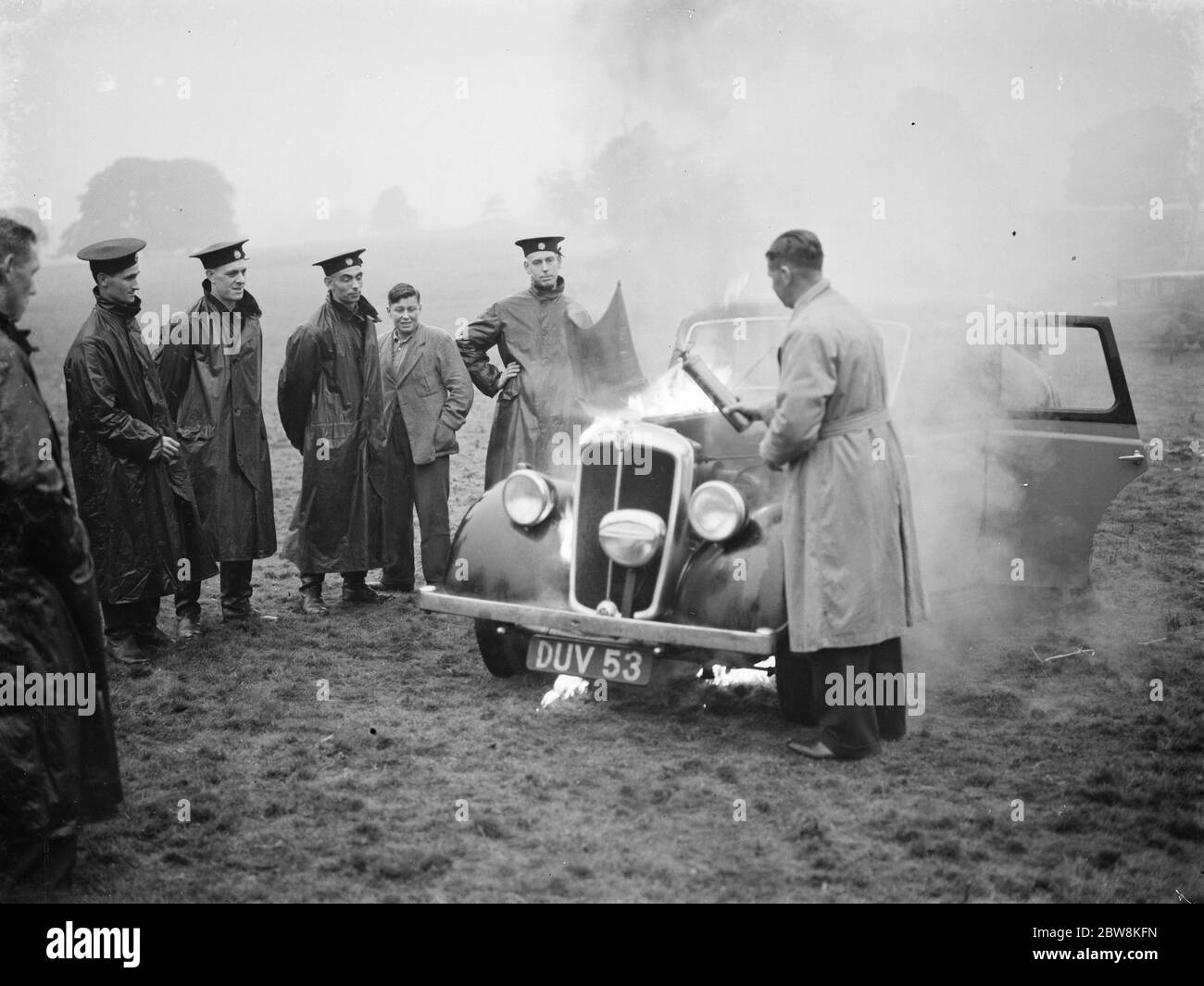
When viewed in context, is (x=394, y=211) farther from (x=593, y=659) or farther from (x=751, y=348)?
(x=593, y=659)

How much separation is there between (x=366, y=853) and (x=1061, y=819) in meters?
2.45

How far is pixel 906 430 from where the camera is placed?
5.89 meters

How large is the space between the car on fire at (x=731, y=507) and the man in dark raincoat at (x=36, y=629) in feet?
5.84

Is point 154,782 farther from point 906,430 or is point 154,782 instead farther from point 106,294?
point 906,430

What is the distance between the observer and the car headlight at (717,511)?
4.61 meters

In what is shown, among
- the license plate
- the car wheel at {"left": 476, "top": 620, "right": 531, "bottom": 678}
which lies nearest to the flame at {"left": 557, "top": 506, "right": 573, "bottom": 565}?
the license plate

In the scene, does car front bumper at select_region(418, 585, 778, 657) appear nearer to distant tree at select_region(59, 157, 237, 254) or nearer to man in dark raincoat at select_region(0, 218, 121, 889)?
man in dark raincoat at select_region(0, 218, 121, 889)

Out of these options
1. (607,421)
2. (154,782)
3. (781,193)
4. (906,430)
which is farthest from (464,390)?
(781,193)

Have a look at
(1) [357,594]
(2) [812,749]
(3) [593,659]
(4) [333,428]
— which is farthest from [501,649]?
(4) [333,428]

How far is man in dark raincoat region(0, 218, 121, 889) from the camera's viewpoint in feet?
10.9

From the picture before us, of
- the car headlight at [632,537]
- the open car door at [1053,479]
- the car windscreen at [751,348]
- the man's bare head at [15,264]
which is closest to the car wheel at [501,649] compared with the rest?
the car headlight at [632,537]

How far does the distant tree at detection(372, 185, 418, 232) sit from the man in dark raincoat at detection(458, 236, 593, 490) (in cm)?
3582
